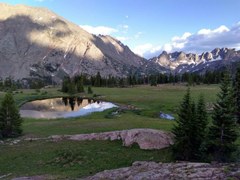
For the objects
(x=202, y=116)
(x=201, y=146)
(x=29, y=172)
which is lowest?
(x=29, y=172)

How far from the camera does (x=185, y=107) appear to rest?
32.8 m

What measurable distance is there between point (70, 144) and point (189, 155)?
1376 centimetres

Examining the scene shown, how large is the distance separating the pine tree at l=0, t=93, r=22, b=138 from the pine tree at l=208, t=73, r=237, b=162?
2709 centimetres

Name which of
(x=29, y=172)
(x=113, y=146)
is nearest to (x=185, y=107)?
(x=113, y=146)

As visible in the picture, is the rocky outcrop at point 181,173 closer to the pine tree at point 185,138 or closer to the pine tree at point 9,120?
the pine tree at point 185,138

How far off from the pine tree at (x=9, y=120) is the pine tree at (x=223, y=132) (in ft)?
88.9

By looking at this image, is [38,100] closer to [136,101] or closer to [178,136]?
[136,101]

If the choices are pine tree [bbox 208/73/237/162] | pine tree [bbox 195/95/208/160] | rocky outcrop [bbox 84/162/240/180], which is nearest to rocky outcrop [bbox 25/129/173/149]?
pine tree [bbox 195/95/208/160]

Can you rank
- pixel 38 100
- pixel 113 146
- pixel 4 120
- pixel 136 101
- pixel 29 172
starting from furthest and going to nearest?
pixel 38 100 → pixel 136 101 → pixel 4 120 → pixel 113 146 → pixel 29 172

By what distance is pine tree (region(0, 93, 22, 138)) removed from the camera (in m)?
45.8

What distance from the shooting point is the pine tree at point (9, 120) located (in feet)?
150

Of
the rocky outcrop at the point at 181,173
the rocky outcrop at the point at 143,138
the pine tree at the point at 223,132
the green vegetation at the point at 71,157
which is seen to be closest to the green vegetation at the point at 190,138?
the pine tree at the point at 223,132

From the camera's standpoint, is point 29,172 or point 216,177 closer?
point 216,177

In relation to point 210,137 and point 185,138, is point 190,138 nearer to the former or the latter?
point 185,138
